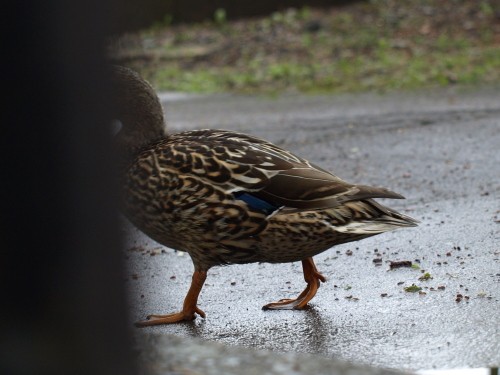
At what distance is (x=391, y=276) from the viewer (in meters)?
5.59

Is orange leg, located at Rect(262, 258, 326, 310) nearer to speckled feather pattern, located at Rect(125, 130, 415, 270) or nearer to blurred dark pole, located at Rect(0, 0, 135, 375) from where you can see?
speckled feather pattern, located at Rect(125, 130, 415, 270)

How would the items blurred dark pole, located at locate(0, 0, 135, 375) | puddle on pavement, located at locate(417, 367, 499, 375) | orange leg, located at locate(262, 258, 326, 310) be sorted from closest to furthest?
1. blurred dark pole, located at locate(0, 0, 135, 375)
2. puddle on pavement, located at locate(417, 367, 499, 375)
3. orange leg, located at locate(262, 258, 326, 310)

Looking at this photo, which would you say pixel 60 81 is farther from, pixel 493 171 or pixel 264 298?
pixel 493 171

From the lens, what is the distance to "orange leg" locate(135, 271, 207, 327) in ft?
16.5

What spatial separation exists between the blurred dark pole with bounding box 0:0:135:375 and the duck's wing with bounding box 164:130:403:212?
2871 mm

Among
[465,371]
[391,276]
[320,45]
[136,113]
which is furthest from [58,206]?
[320,45]

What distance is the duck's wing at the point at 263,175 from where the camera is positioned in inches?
193

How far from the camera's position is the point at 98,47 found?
6.21ft

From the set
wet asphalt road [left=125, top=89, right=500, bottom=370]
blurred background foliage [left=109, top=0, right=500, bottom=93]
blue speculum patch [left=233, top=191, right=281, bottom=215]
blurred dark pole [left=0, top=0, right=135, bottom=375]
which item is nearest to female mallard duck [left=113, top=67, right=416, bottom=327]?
blue speculum patch [left=233, top=191, right=281, bottom=215]

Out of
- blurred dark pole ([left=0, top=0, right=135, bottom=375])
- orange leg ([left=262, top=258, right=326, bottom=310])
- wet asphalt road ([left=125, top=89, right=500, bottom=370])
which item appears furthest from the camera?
orange leg ([left=262, top=258, right=326, bottom=310])

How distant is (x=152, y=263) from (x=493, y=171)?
3.28 metres

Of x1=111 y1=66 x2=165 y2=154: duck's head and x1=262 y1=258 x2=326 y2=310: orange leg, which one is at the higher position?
x1=111 y1=66 x2=165 y2=154: duck's head

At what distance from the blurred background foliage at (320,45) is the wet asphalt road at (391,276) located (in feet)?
10.6

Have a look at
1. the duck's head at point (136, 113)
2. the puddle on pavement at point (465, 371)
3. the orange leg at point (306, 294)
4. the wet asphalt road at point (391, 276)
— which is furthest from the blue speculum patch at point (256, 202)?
the puddle on pavement at point (465, 371)
